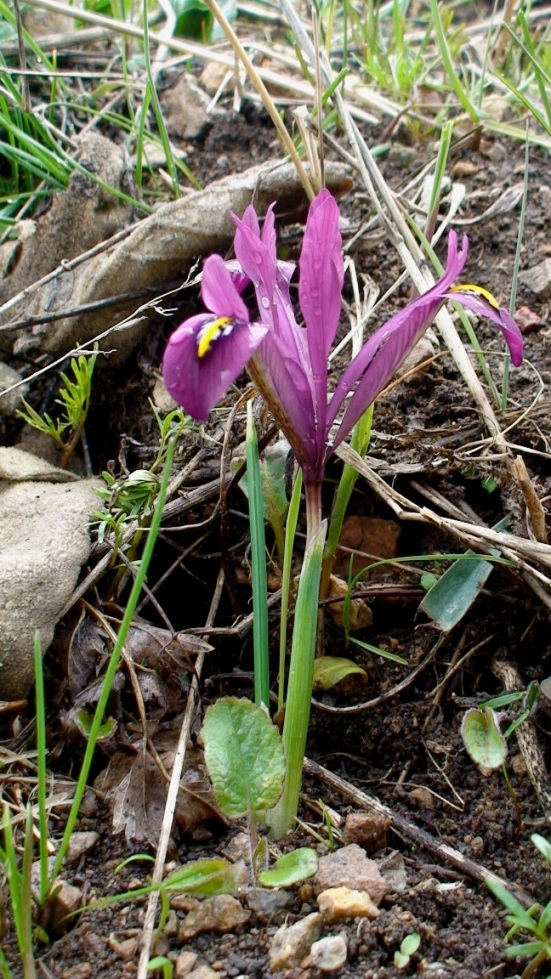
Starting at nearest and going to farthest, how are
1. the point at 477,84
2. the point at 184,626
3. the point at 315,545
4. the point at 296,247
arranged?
the point at 315,545 < the point at 184,626 < the point at 296,247 < the point at 477,84

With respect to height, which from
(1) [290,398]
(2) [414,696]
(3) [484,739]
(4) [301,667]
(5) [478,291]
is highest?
(5) [478,291]

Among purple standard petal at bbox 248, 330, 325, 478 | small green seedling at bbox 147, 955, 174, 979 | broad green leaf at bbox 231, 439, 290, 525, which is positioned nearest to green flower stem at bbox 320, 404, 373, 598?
broad green leaf at bbox 231, 439, 290, 525

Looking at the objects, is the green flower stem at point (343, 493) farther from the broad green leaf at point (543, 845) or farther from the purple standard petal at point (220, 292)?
the broad green leaf at point (543, 845)

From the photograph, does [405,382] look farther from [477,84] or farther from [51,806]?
[477,84]

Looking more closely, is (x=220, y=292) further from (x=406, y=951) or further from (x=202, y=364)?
(x=406, y=951)

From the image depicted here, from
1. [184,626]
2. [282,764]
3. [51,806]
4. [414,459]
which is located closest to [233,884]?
[282,764]

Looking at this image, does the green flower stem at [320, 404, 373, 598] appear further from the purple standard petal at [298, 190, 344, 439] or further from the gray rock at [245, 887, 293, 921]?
the gray rock at [245, 887, 293, 921]

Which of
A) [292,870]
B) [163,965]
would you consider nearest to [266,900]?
[292,870]
